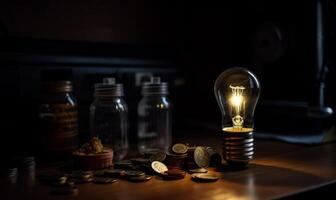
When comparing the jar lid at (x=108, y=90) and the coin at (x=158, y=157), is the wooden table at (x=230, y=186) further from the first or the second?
the jar lid at (x=108, y=90)

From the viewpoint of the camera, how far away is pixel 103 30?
116 cm

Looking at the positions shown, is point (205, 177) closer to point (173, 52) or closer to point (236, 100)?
point (236, 100)

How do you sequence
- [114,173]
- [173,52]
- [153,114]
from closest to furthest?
[114,173]
[153,114]
[173,52]

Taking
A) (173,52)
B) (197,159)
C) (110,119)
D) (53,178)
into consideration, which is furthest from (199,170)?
(173,52)

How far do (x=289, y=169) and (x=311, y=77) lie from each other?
473 mm

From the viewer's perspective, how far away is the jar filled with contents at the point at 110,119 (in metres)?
0.95

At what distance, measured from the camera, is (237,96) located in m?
0.80

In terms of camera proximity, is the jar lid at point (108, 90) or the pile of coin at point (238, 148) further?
the jar lid at point (108, 90)

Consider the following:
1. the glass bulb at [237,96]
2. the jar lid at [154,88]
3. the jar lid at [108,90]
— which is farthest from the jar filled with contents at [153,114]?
the glass bulb at [237,96]

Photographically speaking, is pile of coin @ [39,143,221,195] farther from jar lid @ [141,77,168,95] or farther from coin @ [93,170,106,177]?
jar lid @ [141,77,168,95]

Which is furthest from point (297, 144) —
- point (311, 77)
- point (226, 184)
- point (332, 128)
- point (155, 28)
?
point (155, 28)

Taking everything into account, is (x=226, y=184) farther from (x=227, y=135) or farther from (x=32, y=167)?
(x=32, y=167)

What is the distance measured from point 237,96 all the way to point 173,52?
552 mm

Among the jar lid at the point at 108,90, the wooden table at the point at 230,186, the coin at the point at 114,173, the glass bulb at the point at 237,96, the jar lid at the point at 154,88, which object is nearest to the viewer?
the wooden table at the point at 230,186
